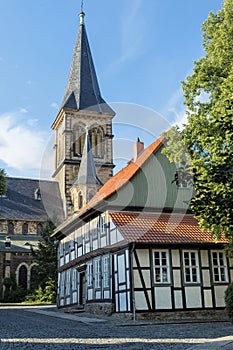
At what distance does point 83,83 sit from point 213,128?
146 ft

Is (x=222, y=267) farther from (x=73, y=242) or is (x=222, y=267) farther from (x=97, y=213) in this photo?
(x=73, y=242)

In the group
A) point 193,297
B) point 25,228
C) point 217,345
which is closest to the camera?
point 217,345

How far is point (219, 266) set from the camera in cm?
1988

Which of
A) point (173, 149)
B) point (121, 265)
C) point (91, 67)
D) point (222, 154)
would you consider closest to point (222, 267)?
point (121, 265)

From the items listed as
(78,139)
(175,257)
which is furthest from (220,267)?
(78,139)

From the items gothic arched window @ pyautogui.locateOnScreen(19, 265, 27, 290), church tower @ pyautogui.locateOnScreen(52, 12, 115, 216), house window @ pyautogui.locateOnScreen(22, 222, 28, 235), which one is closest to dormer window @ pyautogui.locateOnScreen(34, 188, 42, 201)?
church tower @ pyautogui.locateOnScreen(52, 12, 115, 216)

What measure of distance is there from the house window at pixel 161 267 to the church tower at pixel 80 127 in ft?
99.8

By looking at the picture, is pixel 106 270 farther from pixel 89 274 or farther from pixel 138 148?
pixel 138 148

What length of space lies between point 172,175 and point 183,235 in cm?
378

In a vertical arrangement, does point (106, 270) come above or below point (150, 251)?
below

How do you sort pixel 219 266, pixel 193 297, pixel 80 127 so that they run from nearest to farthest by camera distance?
pixel 193 297
pixel 219 266
pixel 80 127

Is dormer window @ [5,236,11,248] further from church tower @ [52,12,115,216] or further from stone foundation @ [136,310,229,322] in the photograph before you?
stone foundation @ [136,310,229,322]

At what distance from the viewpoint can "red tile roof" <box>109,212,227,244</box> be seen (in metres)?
18.8

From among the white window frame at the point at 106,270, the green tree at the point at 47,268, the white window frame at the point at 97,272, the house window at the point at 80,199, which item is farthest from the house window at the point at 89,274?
the house window at the point at 80,199
